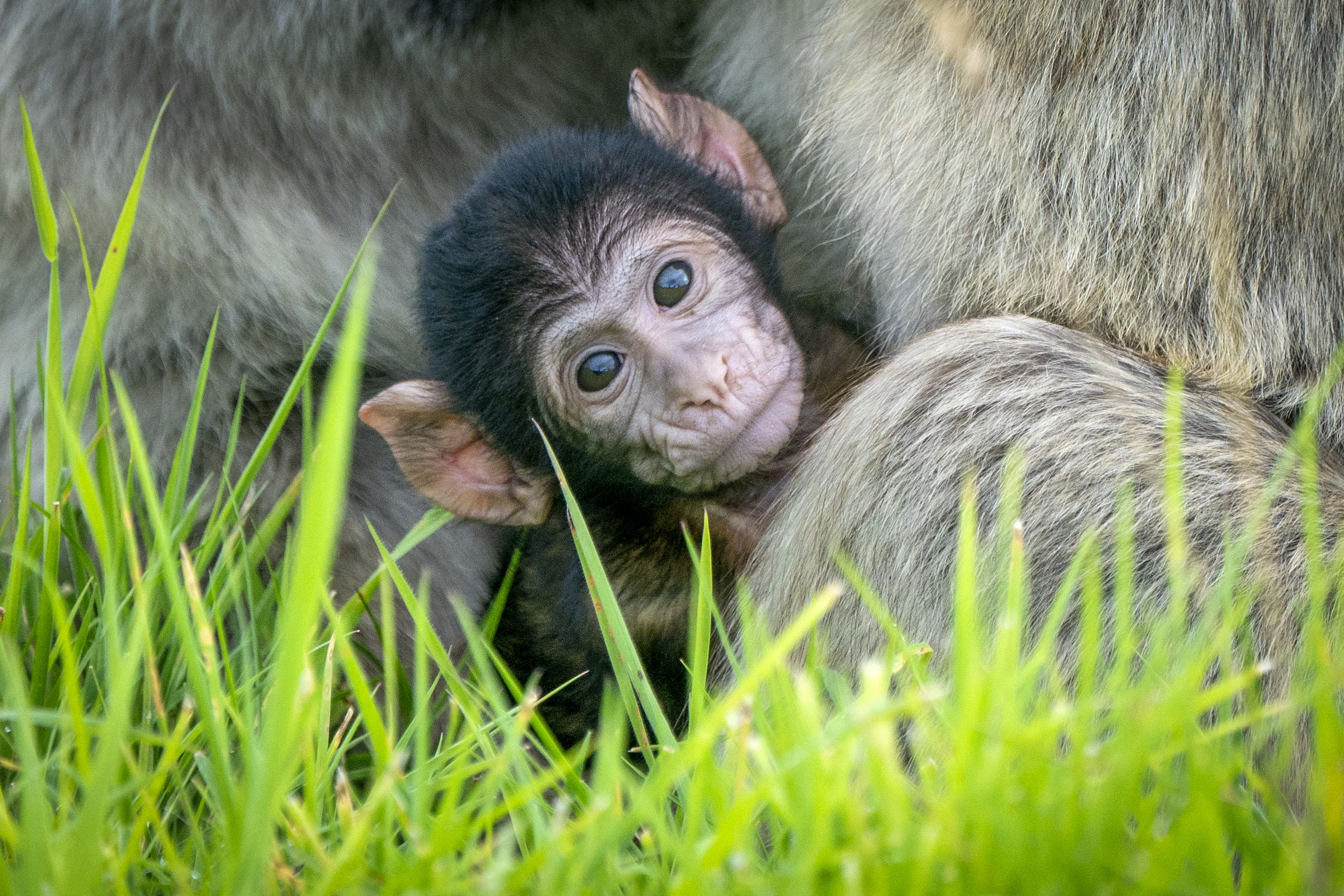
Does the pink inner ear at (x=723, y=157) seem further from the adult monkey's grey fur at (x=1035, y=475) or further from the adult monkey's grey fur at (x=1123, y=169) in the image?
the adult monkey's grey fur at (x=1035, y=475)

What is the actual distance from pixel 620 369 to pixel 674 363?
0.08 m

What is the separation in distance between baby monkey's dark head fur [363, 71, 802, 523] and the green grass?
33cm

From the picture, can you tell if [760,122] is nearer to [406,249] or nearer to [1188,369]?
[406,249]

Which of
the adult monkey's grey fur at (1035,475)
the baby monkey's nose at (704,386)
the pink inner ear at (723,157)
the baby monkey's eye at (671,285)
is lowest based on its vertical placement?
the adult monkey's grey fur at (1035,475)

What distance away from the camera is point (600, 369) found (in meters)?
1.57

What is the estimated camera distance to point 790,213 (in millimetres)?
1910

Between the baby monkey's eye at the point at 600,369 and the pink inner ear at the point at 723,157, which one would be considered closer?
the baby monkey's eye at the point at 600,369

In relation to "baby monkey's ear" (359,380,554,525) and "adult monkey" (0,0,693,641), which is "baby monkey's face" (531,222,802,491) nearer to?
"baby monkey's ear" (359,380,554,525)

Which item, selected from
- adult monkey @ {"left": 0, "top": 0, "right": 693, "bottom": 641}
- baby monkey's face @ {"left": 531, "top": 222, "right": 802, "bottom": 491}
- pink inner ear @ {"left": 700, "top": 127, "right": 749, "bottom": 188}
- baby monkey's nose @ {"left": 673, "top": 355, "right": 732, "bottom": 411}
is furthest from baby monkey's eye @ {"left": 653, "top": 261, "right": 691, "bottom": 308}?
adult monkey @ {"left": 0, "top": 0, "right": 693, "bottom": 641}

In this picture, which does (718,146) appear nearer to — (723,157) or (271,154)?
(723,157)

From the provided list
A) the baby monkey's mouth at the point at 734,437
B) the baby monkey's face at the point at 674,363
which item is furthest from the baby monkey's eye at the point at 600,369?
the baby monkey's mouth at the point at 734,437

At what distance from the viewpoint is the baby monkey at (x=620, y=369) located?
1.54 metres

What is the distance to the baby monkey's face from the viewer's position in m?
1.51

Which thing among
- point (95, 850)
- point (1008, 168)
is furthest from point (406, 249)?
point (95, 850)
